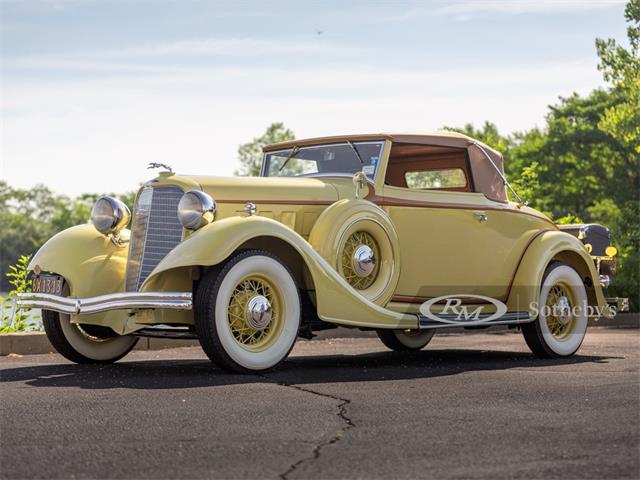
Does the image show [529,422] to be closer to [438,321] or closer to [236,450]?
[236,450]

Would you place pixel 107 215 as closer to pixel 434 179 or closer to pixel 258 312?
pixel 258 312

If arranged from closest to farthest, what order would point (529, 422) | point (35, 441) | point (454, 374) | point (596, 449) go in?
point (596, 449) < point (35, 441) < point (529, 422) < point (454, 374)

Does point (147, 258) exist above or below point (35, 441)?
above

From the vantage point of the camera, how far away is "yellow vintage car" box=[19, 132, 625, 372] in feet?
Result: 24.4

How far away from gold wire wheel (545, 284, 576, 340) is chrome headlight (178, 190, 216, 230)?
378 cm

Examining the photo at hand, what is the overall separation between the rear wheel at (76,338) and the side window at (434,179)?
10.9ft

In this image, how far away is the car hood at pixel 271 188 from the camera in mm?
8117

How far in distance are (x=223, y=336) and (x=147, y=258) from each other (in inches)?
50.8

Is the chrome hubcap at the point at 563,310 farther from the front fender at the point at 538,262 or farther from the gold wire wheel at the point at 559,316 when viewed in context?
the front fender at the point at 538,262

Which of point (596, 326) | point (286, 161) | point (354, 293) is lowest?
point (596, 326)

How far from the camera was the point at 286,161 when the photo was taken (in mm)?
9812

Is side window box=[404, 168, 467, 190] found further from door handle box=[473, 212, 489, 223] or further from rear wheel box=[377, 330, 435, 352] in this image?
rear wheel box=[377, 330, 435, 352]

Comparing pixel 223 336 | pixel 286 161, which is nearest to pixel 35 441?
pixel 223 336

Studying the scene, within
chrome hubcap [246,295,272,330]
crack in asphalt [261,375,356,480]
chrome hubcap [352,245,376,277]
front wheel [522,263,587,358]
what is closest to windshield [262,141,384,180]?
chrome hubcap [352,245,376,277]
